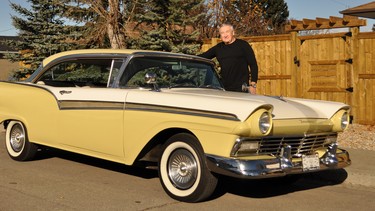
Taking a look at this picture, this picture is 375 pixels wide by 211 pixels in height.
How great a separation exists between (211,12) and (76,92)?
1499 centimetres

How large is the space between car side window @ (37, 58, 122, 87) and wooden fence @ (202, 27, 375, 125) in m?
6.30

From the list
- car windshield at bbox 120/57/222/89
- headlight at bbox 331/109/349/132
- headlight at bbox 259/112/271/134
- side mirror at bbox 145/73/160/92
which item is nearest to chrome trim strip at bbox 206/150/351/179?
headlight at bbox 259/112/271/134

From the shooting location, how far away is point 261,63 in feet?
41.5

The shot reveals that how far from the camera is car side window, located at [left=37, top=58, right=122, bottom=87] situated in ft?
20.5

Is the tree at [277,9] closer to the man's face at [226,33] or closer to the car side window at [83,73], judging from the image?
the man's face at [226,33]

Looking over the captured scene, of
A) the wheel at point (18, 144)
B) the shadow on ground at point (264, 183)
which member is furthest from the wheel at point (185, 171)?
the wheel at point (18, 144)

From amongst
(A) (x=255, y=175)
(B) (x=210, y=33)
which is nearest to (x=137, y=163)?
(A) (x=255, y=175)

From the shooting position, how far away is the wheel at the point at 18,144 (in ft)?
23.9

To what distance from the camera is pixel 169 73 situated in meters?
6.30

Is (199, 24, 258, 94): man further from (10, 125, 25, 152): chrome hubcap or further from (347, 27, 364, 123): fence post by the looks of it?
(347, 27, 364, 123): fence post

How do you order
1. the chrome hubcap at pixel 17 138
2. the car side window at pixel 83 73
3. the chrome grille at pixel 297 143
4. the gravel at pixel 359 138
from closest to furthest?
the chrome grille at pixel 297 143
the car side window at pixel 83 73
the chrome hubcap at pixel 17 138
the gravel at pixel 359 138

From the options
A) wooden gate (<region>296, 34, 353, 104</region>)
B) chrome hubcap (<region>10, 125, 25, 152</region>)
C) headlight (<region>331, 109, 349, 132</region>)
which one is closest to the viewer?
headlight (<region>331, 109, 349, 132</region>)

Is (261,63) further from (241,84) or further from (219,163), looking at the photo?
(219,163)

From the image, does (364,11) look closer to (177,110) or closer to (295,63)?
(295,63)
